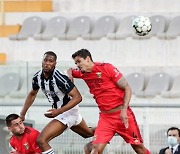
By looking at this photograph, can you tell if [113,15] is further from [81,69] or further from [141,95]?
[81,69]

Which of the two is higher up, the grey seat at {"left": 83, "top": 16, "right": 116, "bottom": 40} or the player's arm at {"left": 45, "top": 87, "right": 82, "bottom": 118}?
the grey seat at {"left": 83, "top": 16, "right": 116, "bottom": 40}

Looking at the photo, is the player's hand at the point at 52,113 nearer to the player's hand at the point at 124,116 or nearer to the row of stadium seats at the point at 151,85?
the player's hand at the point at 124,116

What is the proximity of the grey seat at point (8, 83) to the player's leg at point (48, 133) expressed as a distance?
5.22m

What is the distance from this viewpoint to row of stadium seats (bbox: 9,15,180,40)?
1888 centimetres

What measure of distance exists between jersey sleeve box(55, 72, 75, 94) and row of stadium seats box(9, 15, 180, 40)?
863 centimetres

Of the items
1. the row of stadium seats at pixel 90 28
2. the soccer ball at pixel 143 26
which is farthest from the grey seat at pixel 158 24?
the soccer ball at pixel 143 26

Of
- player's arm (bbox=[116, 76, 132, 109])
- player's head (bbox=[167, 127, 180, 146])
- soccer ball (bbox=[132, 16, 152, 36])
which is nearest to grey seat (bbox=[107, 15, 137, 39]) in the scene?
soccer ball (bbox=[132, 16, 152, 36])

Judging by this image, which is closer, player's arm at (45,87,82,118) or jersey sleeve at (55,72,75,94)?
player's arm at (45,87,82,118)

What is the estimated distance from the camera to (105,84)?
10086 millimetres

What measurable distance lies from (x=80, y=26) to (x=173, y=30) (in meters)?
2.36

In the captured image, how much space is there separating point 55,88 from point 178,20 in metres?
9.32

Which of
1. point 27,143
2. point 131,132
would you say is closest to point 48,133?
point 27,143

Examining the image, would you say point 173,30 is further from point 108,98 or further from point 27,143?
point 27,143

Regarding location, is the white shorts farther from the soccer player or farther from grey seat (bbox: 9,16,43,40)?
grey seat (bbox: 9,16,43,40)
